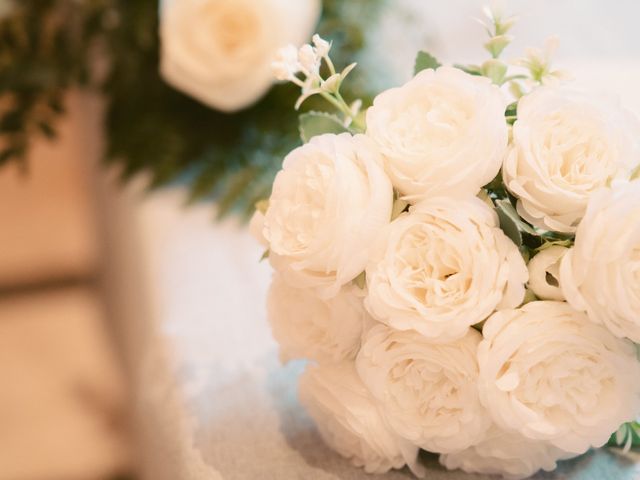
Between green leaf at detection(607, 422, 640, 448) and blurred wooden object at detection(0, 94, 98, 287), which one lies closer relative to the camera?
green leaf at detection(607, 422, 640, 448)

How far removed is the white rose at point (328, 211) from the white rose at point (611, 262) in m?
0.13

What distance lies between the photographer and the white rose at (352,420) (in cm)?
58

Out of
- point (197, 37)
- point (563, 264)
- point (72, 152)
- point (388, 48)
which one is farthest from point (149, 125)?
point (72, 152)

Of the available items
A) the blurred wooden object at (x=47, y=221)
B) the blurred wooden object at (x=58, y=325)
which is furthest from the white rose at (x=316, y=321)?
the blurred wooden object at (x=47, y=221)

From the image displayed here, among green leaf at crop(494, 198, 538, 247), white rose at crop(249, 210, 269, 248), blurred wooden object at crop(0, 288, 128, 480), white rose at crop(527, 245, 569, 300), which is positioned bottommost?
blurred wooden object at crop(0, 288, 128, 480)

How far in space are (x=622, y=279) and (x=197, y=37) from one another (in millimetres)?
755

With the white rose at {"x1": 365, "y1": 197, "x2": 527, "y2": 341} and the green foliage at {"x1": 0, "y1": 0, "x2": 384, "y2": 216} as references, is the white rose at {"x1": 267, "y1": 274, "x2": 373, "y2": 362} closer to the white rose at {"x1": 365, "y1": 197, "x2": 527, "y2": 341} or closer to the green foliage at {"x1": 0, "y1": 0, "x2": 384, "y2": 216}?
the white rose at {"x1": 365, "y1": 197, "x2": 527, "y2": 341}

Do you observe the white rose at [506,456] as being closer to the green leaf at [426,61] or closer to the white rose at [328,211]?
the white rose at [328,211]

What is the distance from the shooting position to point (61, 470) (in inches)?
64.1

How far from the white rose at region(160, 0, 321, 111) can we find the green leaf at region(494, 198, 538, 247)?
60 cm

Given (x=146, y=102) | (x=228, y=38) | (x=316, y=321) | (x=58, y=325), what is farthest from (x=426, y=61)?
(x=58, y=325)

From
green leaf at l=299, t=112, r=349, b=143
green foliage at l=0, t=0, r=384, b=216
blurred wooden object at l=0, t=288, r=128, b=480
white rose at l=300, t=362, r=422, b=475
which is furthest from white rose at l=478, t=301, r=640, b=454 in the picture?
blurred wooden object at l=0, t=288, r=128, b=480

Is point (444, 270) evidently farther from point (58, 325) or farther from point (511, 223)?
point (58, 325)

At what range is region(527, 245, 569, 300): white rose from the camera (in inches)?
20.2
